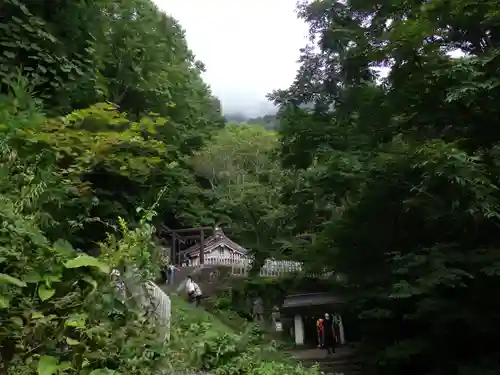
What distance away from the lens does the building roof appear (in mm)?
25928

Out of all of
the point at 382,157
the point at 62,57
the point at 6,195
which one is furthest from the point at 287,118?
the point at 6,195

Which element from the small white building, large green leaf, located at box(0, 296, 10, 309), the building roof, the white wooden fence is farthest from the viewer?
the building roof

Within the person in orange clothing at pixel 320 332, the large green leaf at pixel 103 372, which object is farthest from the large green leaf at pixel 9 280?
the person in orange clothing at pixel 320 332

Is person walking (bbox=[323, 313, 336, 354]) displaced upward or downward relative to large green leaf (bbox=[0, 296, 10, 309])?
upward

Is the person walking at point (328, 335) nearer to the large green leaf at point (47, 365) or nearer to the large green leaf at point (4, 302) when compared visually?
the large green leaf at point (47, 365)

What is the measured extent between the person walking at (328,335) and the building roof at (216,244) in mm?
10174

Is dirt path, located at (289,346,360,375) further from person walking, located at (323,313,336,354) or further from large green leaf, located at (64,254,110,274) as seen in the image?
large green leaf, located at (64,254,110,274)

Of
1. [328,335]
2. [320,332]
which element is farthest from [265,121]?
[328,335]

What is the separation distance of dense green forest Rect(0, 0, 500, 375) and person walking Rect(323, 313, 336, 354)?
168 inches

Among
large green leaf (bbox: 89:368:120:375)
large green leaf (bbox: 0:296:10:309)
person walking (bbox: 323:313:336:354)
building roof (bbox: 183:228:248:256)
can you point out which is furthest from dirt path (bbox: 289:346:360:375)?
large green leaf (bbox: 0:296:10:309)

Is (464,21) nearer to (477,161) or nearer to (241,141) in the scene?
(477,161)

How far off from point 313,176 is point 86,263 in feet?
23.5

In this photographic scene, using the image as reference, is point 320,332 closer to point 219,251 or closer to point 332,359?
point 332,359

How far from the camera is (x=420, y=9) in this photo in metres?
8.99
